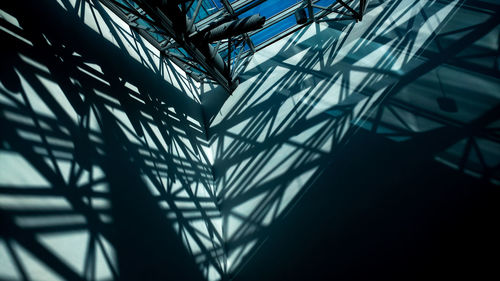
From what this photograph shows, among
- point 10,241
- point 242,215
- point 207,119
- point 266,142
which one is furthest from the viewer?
point 207,119

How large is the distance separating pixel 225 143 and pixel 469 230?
25.2 ft

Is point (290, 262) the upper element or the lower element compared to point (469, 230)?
upper

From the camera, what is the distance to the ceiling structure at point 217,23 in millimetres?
6855

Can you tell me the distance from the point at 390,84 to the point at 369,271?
5.33 metres

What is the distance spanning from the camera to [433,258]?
210 inches

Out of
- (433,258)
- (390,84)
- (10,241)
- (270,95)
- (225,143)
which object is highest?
(270,95)

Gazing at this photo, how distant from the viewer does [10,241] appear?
3.03 metres

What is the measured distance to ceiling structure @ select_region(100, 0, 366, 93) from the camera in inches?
270

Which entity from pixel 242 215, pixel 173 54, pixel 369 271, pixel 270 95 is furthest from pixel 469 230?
pixel 173 54

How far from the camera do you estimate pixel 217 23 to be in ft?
25.5

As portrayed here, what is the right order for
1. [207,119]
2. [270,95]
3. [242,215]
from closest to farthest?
[242,215] → [270,95] → [207,119]

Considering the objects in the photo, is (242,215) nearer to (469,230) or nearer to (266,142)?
(266,142)

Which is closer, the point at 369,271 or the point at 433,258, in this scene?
the point at 433,258

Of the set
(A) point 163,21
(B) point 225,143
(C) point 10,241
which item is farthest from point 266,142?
(C) point 10,241
